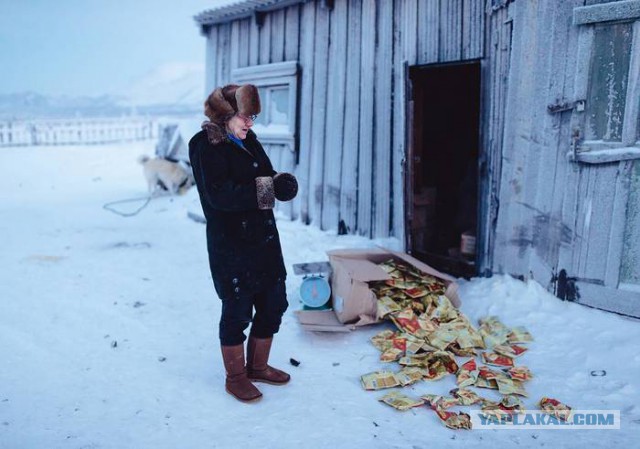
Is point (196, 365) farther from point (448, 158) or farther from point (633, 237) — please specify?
point (448, 158)

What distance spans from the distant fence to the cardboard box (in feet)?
52.6

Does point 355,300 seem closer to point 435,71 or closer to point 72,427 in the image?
point 72,427

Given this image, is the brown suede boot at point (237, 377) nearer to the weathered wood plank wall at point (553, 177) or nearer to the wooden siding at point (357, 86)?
the weathered wood plank wall at point (553, 177)

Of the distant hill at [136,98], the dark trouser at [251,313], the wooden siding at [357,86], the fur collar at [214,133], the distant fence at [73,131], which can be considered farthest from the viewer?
the distant hill at [136,98]

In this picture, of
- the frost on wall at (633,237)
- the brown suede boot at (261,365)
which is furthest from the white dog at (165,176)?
the frost on wall at (633,237)

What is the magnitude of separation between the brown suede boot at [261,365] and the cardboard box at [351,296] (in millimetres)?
782

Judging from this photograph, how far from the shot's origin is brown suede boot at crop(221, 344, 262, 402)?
10.7 feet

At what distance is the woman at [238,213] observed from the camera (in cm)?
293

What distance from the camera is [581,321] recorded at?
4219 mm

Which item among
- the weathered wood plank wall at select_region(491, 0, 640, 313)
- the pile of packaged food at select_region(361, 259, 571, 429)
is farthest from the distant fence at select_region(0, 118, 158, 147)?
the weathered wood plank wall at select_region(491, 0, 640, 313)

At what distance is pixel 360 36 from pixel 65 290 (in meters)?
4.38

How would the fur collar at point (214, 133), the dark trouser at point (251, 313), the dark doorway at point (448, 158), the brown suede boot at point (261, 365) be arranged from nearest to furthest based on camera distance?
the fur collar at point (214, 133) < the dark trouser at point (251, 313) < the brown suede boot at point (261, 365) < the dark doorway at point (448, 158)

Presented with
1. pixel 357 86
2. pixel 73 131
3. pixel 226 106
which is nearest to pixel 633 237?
pixel 226 106

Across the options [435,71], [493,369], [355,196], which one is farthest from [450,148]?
[493,369]
